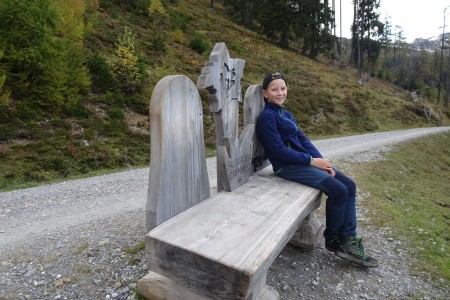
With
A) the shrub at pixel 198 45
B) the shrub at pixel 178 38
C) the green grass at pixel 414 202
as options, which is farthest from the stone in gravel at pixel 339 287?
the shrub at pixel 178 38

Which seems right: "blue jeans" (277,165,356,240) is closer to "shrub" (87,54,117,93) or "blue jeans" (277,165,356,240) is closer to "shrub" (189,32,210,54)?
"shrub" (87,54,117,93)

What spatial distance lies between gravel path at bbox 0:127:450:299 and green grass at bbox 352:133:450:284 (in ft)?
0.79

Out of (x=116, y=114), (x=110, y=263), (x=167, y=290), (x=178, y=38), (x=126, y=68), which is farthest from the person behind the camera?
(x=178, y=38)

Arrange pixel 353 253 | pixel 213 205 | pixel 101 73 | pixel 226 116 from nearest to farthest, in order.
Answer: pixel 213 205 → pixel 226 116 → pixel 353 253 → pixel 101 73

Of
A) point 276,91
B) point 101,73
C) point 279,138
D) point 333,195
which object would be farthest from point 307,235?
point 101,73

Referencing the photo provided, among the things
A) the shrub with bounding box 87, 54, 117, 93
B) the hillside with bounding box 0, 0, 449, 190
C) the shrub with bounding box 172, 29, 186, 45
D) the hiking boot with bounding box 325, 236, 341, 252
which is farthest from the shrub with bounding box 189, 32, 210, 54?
the hiking boot with bounding box 325, 236, 341, 252

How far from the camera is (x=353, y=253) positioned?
3420mm

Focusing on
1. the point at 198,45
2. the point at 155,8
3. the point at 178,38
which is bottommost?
the point at 198,45

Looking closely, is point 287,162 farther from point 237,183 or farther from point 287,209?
point 287,209

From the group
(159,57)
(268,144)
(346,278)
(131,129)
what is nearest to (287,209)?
(268,144)

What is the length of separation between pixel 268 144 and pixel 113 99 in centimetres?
865

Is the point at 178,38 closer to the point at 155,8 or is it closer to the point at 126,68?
the point at 155,8

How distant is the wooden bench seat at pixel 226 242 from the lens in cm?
190

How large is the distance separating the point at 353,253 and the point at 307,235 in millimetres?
532
